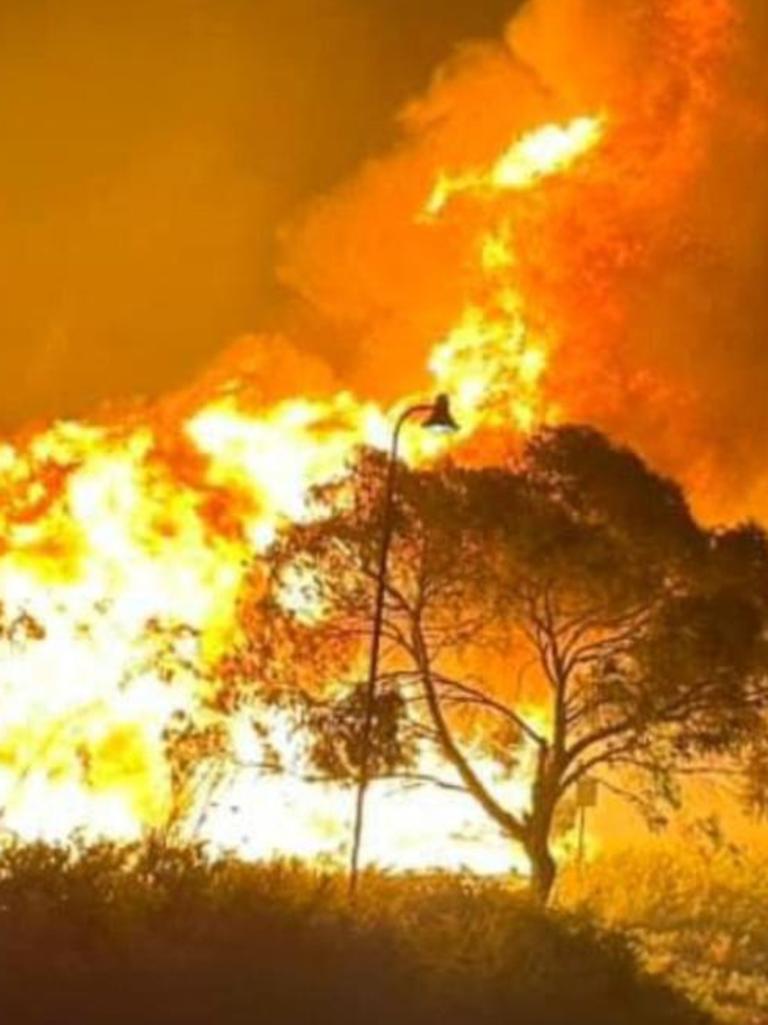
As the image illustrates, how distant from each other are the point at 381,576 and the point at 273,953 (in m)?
10.4

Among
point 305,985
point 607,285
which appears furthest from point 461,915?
point 607,285

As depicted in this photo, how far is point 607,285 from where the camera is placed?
33.5 metres

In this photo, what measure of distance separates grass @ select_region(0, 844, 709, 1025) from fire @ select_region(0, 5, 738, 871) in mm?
7096

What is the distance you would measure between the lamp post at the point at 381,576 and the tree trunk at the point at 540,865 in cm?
255

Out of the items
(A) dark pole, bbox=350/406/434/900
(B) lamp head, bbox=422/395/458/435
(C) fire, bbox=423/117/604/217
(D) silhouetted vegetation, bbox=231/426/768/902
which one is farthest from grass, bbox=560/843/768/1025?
(C) fire, bbox=423/117/604/217

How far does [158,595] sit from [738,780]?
916 centimetres

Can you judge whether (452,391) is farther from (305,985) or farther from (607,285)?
(305,985)

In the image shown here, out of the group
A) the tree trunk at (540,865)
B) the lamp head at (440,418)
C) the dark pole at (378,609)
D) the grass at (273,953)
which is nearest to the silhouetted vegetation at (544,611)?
the tree trunk at (540,865)

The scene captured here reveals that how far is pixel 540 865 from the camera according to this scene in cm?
2747

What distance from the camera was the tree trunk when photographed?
2703cm

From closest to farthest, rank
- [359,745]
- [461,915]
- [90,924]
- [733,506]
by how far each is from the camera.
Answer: [90,924]
[461,915]
[359,745]
[733,506]

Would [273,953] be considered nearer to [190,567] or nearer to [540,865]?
[540,865]

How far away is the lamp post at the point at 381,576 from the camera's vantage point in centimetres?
2408

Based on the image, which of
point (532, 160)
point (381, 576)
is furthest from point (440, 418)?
point (532, 160)
